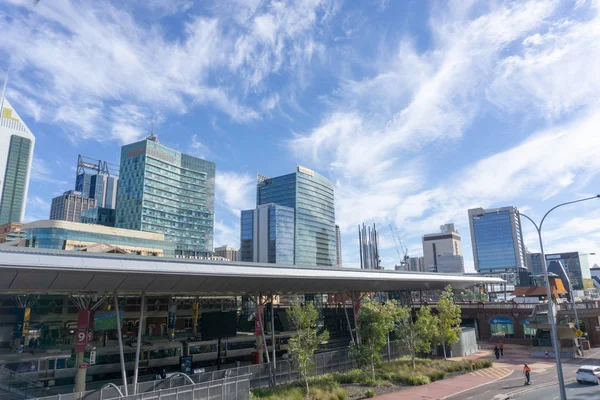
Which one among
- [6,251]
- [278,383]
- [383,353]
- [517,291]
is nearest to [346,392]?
[278,383]

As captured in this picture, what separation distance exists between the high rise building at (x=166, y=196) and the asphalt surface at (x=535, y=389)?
154m

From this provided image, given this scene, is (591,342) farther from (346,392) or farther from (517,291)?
(346,392)

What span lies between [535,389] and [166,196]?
165m

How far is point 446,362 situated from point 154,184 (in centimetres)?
15238

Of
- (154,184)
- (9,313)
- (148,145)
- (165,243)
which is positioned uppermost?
(148,145)

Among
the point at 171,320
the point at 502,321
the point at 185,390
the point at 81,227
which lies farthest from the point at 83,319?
the point at 81,227

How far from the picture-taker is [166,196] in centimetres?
17612

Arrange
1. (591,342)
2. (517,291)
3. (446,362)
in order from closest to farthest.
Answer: (446,362)
(591,342)
(517,291)

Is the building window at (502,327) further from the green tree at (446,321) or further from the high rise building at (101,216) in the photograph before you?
the high rise building at (101,216)

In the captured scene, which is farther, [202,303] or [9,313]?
[202,303]

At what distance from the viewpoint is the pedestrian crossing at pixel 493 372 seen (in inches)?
1441

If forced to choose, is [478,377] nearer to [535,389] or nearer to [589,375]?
[535,389]

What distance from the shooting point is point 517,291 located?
74.0 m

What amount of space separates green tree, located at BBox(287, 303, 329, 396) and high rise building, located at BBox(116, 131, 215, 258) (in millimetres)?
147805
